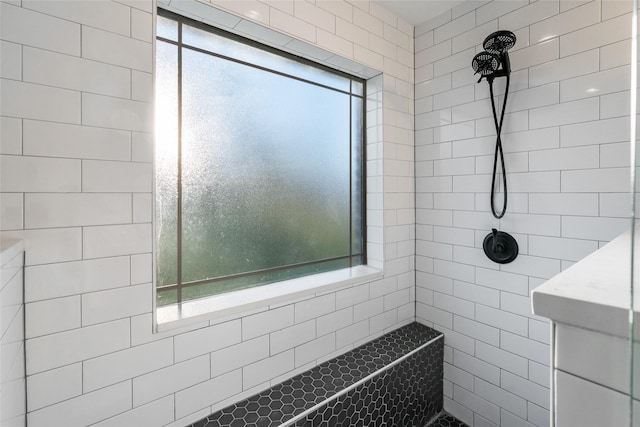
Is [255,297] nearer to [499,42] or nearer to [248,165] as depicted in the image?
[248,165]

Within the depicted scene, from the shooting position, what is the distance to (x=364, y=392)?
144 cm

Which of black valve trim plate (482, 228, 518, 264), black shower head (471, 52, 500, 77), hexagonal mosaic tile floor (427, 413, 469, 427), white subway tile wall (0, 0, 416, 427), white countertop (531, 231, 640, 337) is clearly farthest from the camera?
hexagonal mosaic tile floor (427, 413, 469, 427)

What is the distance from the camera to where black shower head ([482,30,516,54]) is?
1.38m

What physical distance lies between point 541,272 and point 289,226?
1268mm

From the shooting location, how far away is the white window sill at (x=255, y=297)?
118cm

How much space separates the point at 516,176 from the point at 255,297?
142 cm

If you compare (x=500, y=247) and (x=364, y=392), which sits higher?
(x=500, y=247)

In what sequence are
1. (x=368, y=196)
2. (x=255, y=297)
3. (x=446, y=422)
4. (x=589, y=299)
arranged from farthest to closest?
(x=368, y=196), (x=446, y=422), (x=255, y=297), (x=589, y=299)

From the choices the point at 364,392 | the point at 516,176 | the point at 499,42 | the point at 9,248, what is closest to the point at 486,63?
the point at 499,42

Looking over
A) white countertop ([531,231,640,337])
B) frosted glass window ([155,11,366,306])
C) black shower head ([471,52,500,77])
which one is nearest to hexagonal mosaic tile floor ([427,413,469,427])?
frosted glass window ([155,11,366,306])

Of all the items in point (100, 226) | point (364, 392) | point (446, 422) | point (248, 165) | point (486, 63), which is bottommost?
point (446, 422)

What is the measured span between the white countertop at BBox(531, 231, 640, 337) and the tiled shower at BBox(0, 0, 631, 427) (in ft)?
3.42

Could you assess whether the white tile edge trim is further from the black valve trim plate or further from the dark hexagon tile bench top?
the black valve trim plate

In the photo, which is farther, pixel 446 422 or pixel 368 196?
pixel 368 196
